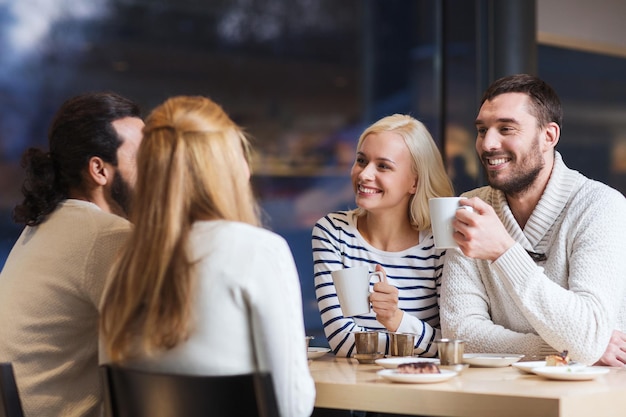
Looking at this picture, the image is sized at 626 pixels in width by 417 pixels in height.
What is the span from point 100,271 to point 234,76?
3.07 meters

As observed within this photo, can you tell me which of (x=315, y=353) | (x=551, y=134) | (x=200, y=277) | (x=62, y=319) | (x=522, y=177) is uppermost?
(x=551, y=134)

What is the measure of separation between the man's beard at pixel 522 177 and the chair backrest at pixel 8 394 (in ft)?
4.79

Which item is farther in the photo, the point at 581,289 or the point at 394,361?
the point at 581,289

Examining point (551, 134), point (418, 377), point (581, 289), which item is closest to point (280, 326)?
point (418, 377)

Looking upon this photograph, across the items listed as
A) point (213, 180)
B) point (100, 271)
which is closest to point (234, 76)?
point (100, 271)

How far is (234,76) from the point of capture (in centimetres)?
503

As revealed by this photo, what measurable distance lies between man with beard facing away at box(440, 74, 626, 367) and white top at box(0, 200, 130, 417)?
0.85 meters

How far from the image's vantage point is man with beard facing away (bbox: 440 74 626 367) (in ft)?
7.50

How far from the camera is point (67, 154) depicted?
224 centimetres

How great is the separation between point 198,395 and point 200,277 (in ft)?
0.75

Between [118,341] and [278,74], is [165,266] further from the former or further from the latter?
[278,74]

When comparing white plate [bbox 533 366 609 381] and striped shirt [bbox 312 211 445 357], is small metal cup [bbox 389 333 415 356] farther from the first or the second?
white plate [bbox 533 366 609 381]

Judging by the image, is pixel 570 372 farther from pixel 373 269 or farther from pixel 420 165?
pixel 420 165

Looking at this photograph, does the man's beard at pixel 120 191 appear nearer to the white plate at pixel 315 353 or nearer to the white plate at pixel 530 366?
the white plate at pixel 315 353
